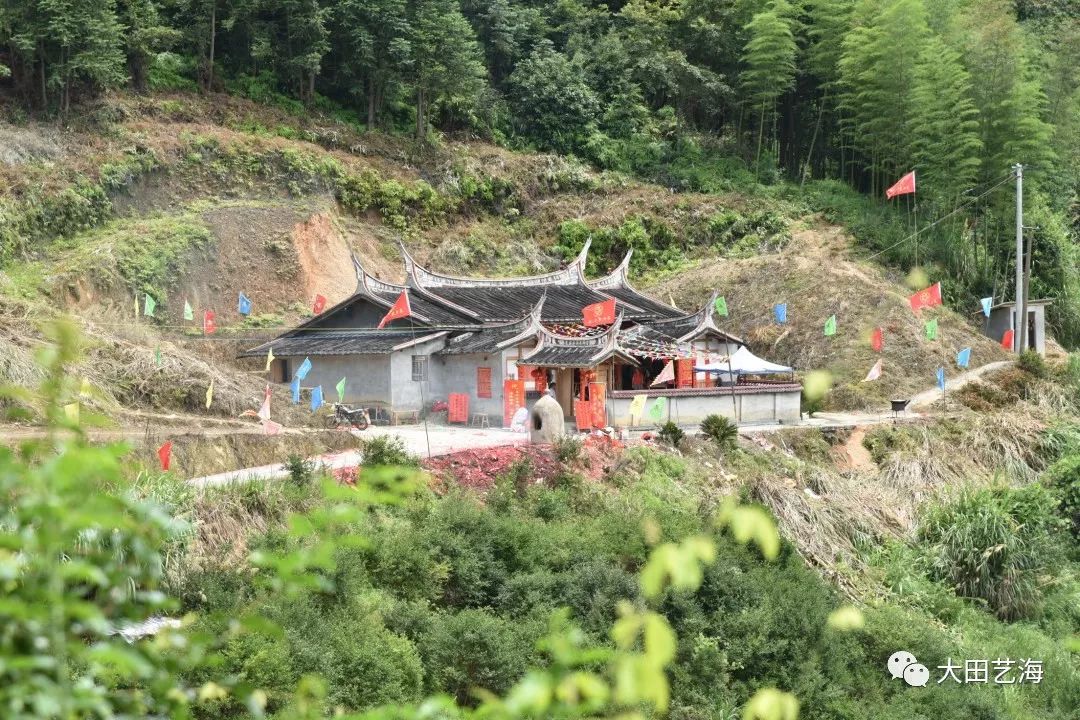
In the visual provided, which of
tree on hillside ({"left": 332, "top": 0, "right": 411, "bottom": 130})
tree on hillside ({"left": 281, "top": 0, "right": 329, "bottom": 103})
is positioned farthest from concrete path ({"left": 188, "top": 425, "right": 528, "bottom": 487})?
tree on hillside ({"left": 332, "top": 0, "right": 411, "bottom": 130})

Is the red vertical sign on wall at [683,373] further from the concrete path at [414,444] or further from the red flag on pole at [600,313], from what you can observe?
the concrete path at [414,444]

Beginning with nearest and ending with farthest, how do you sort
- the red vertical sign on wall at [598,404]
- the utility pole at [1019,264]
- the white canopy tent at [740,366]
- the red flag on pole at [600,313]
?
the red vertical sign on wall at [598,404] → the red flag on pole at [600,313] → the white canopy tent at [740,366] → the utility pole at [1019,264]

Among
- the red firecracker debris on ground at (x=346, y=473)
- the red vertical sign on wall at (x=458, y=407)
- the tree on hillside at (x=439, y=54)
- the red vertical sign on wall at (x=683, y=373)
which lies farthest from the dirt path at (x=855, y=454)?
the tree on hillside at (x=439, y=54)

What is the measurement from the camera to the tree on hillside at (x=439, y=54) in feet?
131

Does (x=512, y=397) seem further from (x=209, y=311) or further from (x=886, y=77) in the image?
(x=886, y=77)

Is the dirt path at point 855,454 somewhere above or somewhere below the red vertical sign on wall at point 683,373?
below

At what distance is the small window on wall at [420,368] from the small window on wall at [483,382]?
114cm

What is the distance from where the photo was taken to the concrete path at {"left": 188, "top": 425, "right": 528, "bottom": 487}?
15.7m

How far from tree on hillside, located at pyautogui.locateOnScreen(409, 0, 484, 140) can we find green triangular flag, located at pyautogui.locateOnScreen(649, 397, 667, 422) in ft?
68.3

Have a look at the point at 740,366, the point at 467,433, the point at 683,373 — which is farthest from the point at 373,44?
the point at 467,433

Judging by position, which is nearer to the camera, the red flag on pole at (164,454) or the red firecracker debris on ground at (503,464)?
the red flag on pole at (164,454)

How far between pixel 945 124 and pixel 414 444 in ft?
73.3

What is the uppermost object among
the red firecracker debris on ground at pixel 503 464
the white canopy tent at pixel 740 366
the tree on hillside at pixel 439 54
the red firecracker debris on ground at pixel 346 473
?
the tree on hillside at pixel 439 54

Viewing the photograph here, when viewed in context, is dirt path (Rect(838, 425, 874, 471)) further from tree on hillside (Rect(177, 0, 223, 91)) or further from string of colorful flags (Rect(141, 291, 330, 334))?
tree on hillside (Rect(177, 0, 223, 91))
